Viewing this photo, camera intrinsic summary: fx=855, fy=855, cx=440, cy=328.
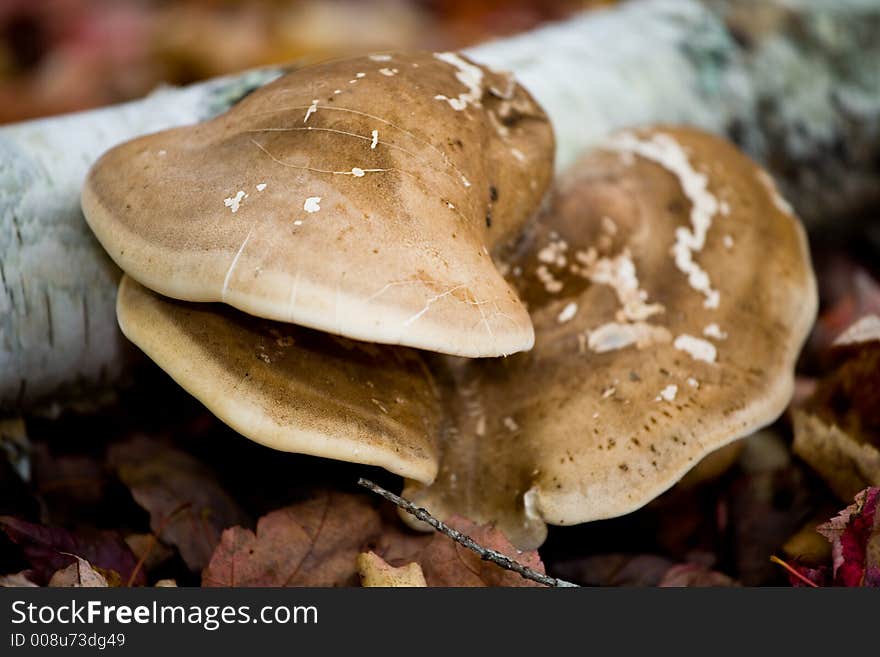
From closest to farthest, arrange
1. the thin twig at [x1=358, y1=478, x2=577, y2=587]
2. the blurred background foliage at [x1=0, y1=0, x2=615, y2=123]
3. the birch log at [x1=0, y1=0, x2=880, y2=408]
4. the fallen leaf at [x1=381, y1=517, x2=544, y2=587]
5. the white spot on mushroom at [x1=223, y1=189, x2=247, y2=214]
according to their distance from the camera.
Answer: the white spot on mushroom at [x1=223, y1=189, x2=247, y2=214]
the thin twig at [x1=358, y1=478, x2=577, y2=587]
the fallen leaf at [x1=381, y1=517, x2=544, y2=587]
the birch log at [x1=0, y1=0, x2=880, y2=408]
the blurred background foliage at [x1=0, y1=0, x2=615, y2=123]

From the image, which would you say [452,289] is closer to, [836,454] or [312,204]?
[312,204]

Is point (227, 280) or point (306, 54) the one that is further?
point (306, 54)

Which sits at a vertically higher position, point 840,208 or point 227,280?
point 227,280

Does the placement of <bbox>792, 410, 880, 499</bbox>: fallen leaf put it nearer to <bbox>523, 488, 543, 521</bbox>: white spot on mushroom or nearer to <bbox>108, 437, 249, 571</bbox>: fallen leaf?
<bbox>523, 488, 543, 521</bbox>: white spot on mushroom

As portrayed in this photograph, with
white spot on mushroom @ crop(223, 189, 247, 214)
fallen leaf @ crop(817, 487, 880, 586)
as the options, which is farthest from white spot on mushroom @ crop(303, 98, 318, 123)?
fallen leaf @ crop(817, 487, 880, 586)

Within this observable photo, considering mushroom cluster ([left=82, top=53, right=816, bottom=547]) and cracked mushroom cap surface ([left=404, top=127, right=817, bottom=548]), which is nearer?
mushroom cluster ([left=82, top=53, right=816, bottom=547])

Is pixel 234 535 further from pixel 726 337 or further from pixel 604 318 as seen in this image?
pixel 726 337

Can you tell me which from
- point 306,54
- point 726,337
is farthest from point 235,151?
point 306,54
